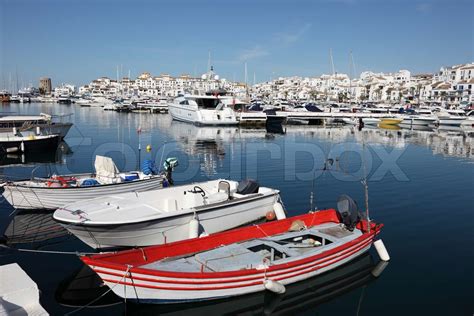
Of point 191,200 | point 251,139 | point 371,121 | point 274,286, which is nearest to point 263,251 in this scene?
point 274,286

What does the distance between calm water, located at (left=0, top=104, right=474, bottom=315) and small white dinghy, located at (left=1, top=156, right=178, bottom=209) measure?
650 millimetres

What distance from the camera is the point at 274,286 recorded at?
350 inches

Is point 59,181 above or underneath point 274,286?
above

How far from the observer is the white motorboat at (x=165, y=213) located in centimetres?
1068

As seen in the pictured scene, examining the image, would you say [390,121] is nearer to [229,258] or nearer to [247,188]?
[247,188]

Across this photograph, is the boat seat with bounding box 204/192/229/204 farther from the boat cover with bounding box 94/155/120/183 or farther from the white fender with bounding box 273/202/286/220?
the boat cover with bounding box 94/155/120/183

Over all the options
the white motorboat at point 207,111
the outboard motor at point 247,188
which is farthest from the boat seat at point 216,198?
the white motorboat at point 207,111

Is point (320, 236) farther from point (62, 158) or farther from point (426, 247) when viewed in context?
point (62, 158)

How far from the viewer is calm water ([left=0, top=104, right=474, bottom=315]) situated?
30.1 ft

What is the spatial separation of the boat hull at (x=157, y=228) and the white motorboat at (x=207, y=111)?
4270 cm

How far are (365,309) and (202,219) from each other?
221 inches

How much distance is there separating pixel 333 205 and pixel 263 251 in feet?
26.3

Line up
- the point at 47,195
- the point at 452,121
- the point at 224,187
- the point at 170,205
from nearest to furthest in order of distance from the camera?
1. the point at 170,205
2. the point at 224,187
3. the point at 47,195
4. the point at 452,121

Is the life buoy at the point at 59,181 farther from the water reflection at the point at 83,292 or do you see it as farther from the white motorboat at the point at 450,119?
the white motorboat at the point at 450,119
